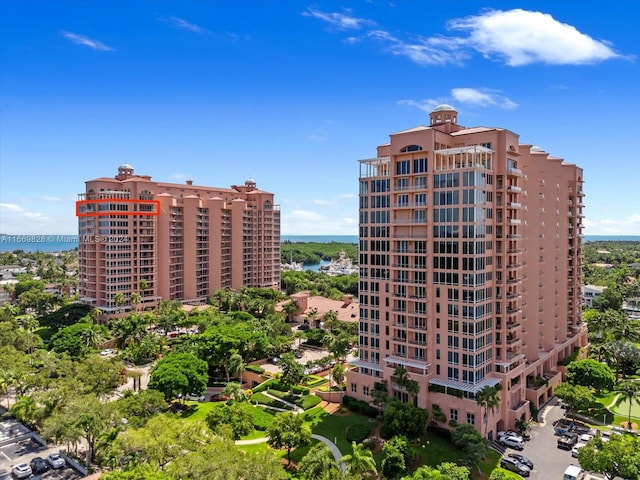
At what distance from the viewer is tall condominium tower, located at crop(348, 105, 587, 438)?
2120 inches

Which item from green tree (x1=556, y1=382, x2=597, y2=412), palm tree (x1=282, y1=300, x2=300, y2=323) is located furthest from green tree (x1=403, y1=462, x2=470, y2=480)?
palm tree (x1=282, y1=300, x2=300, y2=323)

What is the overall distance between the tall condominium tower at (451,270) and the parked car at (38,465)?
35.3 metres

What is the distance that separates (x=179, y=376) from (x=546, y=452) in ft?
146

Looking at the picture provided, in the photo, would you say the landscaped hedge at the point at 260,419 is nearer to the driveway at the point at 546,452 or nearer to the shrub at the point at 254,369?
the shrub at the point at 254,369

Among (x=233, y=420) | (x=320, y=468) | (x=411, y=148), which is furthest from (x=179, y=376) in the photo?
(x=411, y=148)

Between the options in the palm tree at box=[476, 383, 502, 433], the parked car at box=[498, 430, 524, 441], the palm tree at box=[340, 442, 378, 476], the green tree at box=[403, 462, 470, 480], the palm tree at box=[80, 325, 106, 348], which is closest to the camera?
the green tree at box=[403, 462, 470, 480]

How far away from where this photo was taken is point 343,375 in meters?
65.3

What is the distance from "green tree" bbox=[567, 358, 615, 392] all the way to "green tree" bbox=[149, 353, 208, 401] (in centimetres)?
5182

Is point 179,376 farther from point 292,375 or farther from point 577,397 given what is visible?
point 577,397

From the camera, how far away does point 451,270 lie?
54688 mm

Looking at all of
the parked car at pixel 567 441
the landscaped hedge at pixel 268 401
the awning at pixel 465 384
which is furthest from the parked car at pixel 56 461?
the parked car at pixel 567 441

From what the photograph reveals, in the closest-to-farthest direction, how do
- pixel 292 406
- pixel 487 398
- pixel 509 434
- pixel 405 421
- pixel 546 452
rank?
pixel 405 421 → pixel 487 398 → pixel 546 452 → pixel 509 434 → pixel 292 406

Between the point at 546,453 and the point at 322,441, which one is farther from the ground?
the point at 322,441

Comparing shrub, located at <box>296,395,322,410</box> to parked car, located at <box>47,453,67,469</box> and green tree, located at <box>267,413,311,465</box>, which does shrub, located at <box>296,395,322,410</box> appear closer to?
green tree, located at <box>267,413,311,465</box>
